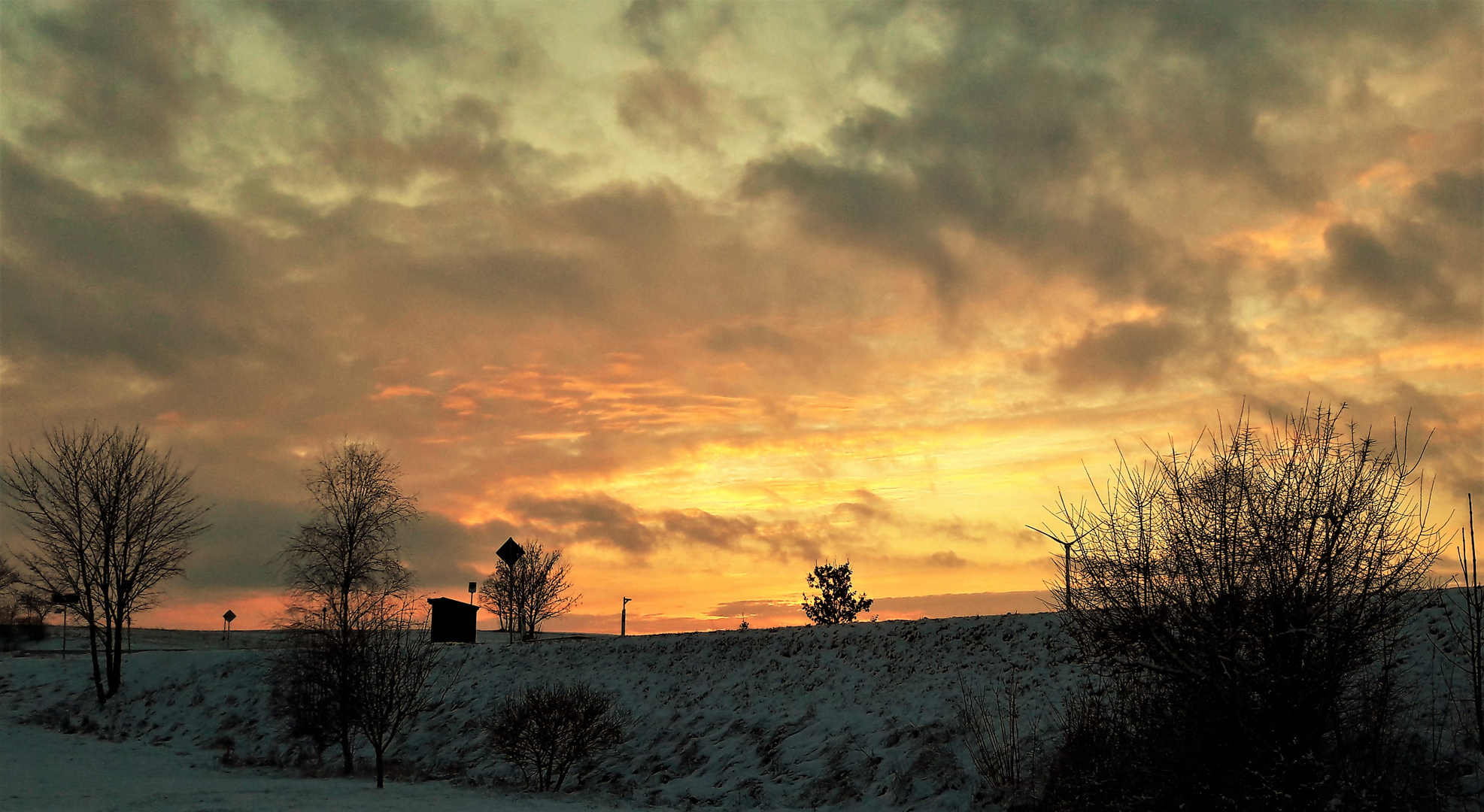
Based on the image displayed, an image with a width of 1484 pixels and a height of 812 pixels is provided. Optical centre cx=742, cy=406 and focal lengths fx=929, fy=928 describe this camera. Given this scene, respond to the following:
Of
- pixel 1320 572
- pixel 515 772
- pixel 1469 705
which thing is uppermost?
pixel 1320 572

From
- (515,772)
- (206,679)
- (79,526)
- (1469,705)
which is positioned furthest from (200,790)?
(1469,705)

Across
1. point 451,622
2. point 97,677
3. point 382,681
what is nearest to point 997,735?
point 382,681

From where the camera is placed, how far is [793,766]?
25141mm

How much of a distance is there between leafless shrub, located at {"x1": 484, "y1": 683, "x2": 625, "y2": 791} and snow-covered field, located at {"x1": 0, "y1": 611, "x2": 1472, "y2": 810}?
2.89 feet

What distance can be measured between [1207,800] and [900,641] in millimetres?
18517

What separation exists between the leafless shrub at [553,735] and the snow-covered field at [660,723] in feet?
2.89

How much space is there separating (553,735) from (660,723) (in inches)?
186

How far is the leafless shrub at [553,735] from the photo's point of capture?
27.5 m

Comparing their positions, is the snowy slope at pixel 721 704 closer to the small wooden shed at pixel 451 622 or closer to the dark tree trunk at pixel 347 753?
the dark tree trunk at pixel 347 753

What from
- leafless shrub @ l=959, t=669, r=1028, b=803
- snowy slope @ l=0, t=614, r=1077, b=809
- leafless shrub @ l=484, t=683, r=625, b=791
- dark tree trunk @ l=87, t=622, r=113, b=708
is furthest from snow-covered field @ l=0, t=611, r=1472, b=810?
leafless shrub @ l=484, t=683, r=625, b=791

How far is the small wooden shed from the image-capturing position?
59031mm

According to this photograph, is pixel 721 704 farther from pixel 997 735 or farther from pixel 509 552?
pixel 509 552

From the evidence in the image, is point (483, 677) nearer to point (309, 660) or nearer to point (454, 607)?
point (309, 660)

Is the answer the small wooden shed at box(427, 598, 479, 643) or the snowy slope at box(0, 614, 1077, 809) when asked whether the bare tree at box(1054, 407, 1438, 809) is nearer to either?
the snowy slope at box(0, 614, 1077, 809)
